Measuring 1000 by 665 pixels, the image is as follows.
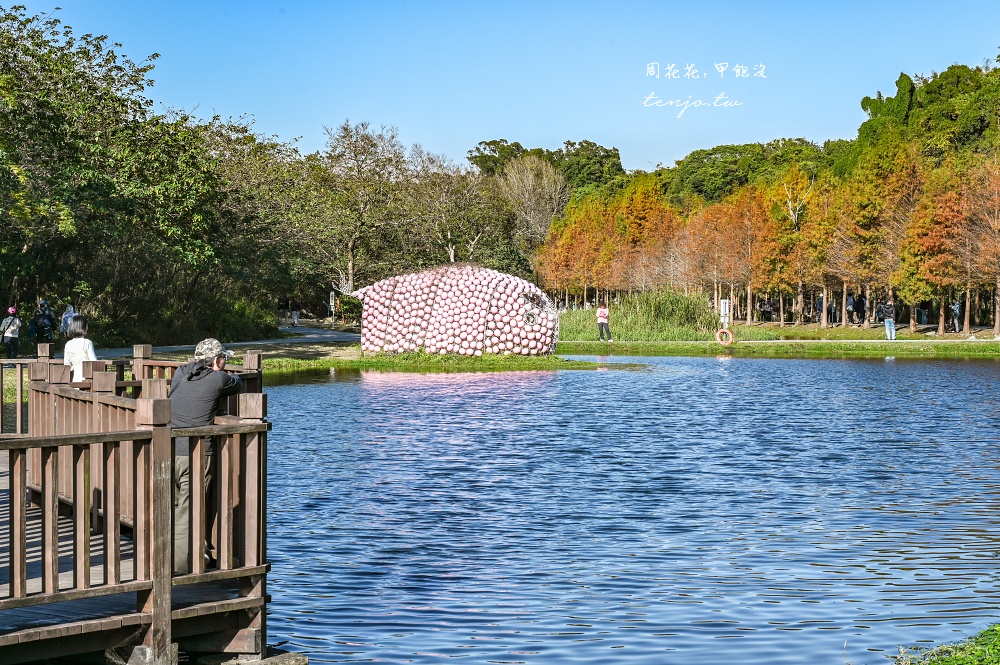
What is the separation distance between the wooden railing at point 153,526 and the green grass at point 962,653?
13.9ft

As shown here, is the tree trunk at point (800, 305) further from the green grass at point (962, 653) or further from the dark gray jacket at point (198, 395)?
the dark gray jacket at point (198, 395)

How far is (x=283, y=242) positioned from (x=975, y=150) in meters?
46.3

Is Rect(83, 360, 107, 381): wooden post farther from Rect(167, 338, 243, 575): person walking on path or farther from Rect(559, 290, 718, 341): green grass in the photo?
Result: Rect(559, 290, 718, 341): green grass

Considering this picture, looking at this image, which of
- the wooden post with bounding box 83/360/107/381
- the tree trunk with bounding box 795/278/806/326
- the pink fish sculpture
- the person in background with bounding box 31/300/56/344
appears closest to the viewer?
the wooden post with bounding box 83/360/107/381

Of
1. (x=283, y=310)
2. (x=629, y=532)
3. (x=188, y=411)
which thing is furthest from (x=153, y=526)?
(x=283, y=310)

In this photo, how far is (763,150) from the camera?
5354 inches

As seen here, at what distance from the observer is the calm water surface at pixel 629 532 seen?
8891mm

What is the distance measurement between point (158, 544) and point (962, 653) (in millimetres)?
5053

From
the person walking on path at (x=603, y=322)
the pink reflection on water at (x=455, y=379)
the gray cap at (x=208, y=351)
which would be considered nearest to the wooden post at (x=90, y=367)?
the gray cap at (x=208, y=351)

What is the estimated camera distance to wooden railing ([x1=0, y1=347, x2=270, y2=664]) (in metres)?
6.89

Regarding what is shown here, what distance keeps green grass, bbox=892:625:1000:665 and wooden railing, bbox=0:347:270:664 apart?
4248mm

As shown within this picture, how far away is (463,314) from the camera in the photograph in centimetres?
4000

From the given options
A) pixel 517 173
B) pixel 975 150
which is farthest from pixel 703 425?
pixel 517 173

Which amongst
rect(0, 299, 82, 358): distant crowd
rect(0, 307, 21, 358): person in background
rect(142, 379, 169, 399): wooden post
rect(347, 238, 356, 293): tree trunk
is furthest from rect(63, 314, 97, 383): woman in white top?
rect(347, 238, 356, 293): tree trunk
